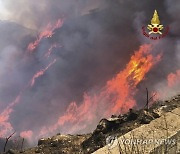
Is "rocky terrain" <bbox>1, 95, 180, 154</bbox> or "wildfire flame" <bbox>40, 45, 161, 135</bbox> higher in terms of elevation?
"wildfire flame" <bbox>40, 45, 161, 135</bbox>

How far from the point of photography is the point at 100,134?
10.5 metres

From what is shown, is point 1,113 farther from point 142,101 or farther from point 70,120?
point 142,101

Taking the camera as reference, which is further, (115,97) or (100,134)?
(115,97)

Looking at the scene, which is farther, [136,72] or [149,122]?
[136,72]

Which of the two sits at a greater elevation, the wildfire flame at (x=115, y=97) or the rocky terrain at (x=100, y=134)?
the wildfire flame at (x=115, y=97)

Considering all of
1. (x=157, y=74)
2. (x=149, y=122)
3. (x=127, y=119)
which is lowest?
(x=149, y=122)

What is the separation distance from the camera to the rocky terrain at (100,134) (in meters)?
9.95

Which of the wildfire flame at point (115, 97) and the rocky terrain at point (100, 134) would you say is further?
the wildfire flame at point (115, 97)

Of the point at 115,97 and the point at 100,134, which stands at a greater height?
the point at 115,97

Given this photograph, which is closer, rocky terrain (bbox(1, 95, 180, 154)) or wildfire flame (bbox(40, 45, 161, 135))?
rocky terrain (bbox(1, 95, 180, 154))

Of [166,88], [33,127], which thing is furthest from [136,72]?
[33,127]

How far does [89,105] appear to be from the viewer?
4500 centimetres

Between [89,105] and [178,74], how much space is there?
1596cm

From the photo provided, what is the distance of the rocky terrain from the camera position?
995cm
